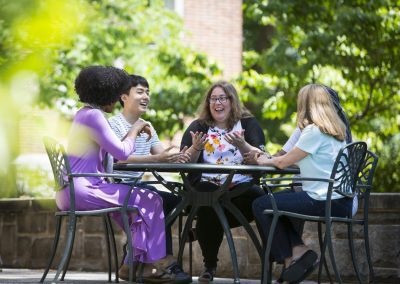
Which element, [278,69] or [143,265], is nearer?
[143,265]

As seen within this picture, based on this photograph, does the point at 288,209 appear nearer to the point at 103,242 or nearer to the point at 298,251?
the point at 298,251

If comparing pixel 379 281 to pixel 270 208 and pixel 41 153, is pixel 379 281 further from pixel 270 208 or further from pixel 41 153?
pixel 41 153

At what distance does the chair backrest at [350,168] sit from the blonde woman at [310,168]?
8 centimetres

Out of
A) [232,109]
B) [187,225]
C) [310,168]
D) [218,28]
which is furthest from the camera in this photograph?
[218,28]

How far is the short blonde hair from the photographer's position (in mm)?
5117

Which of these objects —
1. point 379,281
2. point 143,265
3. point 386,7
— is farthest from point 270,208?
point 386,7

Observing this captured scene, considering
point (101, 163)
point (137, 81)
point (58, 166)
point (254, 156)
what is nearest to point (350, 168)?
point (254, 156)

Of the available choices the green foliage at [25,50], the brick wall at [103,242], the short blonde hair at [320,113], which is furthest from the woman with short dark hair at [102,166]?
the green foliage at [25,50]

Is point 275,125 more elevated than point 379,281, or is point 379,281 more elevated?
point 275,125

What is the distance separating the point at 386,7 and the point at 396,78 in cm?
89

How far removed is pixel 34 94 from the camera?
1839 mm

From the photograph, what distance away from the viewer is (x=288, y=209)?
4.98 metres

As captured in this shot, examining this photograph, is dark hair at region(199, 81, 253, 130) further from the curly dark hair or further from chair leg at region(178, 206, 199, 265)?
the curly dark hair

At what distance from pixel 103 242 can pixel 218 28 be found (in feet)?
31.3
